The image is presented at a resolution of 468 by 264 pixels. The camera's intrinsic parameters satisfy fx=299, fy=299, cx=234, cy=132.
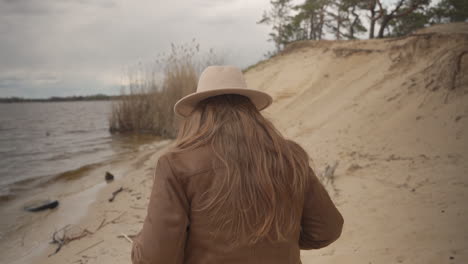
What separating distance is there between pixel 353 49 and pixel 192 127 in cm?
1044

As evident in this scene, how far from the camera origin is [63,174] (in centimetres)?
798

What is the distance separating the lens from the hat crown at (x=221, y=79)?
130 centimetres

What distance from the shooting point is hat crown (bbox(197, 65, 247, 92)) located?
1296mm

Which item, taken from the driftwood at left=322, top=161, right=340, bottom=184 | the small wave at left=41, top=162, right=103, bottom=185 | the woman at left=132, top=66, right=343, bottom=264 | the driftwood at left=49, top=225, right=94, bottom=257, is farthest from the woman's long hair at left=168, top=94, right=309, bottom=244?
the small wave at left=41, top=162, right=103, bottom=185

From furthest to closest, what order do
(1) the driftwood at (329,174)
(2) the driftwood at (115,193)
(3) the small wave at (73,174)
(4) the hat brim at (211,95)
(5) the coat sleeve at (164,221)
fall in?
(3) the small wave at (73,174)
(2) the driftwood at (115,193)
(1) the driftwood at (329,174)
(4) the hat brim at (211,95)
(5) the coat sleeve at (164,221)

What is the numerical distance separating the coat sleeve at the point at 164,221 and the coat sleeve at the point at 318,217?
0.54 m

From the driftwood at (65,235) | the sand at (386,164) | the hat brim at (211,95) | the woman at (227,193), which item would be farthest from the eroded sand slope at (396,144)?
the driftwood at (65,235)

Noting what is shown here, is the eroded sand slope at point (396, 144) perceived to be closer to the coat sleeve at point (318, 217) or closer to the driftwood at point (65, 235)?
the coat sleeve at point (318, 217)

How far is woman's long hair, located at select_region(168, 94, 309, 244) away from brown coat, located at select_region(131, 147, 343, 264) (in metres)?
0.04

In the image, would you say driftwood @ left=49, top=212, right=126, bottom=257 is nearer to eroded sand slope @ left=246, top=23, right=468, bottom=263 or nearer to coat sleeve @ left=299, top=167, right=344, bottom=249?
eroded sand slope @ left=246, top=23, right=468, bottom=263

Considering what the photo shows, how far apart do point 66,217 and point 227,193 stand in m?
4.75

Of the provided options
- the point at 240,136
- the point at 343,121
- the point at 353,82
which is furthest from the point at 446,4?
the point at 240,136

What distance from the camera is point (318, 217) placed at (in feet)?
4.39

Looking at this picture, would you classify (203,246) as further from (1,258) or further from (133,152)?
(133,152)
